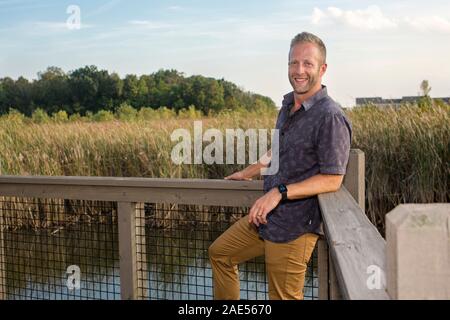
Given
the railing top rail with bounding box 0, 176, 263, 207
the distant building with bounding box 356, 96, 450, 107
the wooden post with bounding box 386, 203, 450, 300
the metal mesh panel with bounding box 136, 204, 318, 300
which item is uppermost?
the distant building with bounding box 356, 96, 450, 107

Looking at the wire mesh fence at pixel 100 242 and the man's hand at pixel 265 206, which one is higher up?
the man's hand at pixel 265 206

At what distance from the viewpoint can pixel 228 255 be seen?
2.33 m

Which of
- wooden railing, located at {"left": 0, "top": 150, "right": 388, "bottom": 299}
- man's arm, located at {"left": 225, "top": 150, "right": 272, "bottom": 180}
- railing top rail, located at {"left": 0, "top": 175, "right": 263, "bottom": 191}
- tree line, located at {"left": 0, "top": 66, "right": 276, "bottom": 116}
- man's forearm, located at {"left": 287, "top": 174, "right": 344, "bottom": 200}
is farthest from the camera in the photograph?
tree line, located at {"left": 0, "top": 66, "right": 276, "bottom": 116}

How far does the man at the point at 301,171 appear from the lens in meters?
1.95

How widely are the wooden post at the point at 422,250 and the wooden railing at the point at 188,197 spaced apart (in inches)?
16.8

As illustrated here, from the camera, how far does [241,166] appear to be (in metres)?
7.13

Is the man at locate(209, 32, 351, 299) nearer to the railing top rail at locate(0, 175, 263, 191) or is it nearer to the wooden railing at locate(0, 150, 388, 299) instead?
the wooden railing at locate(0, 150, 388, 299)

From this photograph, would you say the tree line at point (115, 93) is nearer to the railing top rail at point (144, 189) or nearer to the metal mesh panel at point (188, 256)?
the metal mesh panel at point (188, 256)

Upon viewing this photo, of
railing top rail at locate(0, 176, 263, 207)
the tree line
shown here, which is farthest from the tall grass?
the tree line

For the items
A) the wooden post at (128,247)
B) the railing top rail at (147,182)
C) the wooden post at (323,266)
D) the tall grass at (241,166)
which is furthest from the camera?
the tall grass at (241,166)

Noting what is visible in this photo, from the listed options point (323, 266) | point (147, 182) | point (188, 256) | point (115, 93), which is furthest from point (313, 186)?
point (115, 93)

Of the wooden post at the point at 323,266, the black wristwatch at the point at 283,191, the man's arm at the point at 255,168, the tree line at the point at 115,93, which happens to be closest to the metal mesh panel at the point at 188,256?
the man's arm at the point at 255,168

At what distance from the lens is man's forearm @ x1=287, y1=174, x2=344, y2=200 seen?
193cm
